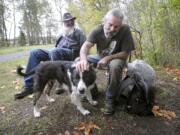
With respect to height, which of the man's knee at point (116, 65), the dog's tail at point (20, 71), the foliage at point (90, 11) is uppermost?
the foliage at point (90, 11)

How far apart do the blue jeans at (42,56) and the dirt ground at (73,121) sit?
0.52m

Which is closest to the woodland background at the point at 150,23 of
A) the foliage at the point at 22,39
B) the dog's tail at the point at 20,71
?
the dog's tail at the point at 20,71

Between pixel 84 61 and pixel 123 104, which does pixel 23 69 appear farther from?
pixel 123 104

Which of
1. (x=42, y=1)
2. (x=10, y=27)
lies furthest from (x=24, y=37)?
(x=42, y=1)

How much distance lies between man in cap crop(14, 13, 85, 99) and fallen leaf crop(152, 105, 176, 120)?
61.9 inches

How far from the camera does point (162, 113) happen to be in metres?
3.66

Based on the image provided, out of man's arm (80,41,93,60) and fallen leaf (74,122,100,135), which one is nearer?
fallen leaf (74,122,100,135)

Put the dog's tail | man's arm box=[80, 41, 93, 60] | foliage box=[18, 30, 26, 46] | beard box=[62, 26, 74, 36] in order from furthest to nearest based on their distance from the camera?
foliage box=[18, 30, 26, 46] → beard box=[62, 26, 74, 36] → the dog's tail → man's arm box=[80, 41, 93, 60]

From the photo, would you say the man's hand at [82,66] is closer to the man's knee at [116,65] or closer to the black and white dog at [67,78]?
the black and white dog at [67,78]

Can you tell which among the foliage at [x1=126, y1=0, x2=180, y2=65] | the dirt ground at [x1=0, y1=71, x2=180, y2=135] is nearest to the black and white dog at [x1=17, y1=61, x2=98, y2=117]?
the dirt ground at [x1=0, y1=71, x2=180, y2=135]

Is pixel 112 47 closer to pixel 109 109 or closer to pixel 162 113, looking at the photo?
pixel 109 109

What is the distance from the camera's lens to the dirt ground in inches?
131

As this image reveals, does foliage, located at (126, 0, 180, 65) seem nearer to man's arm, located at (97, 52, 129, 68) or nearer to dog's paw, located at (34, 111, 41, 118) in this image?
man's arm, located at (97, 52, 129, 68)

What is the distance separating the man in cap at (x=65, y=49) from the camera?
4207 mm
